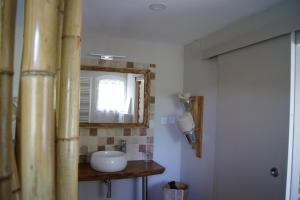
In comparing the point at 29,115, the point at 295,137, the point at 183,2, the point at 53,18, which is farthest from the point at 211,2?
the point at 29,115

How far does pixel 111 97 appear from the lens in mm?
2471

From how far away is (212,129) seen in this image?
7.25ft

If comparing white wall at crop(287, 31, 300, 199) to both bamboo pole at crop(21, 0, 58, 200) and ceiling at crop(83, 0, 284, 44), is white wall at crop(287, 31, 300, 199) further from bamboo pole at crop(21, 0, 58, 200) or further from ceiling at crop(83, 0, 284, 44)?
bamboo pole at crop(21, 0, 58, 200)

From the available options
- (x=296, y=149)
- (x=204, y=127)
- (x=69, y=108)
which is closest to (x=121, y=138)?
(x=204, y=127)

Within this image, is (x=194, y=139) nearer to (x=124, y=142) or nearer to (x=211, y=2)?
(x=124, y=142)

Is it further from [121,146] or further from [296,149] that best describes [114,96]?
[296,149]

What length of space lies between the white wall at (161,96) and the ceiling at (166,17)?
174mm

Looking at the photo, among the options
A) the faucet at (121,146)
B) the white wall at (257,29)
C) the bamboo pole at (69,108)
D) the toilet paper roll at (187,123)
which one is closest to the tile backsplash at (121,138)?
the faucet at (121,146)

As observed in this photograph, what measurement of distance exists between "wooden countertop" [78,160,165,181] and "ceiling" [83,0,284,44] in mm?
1386

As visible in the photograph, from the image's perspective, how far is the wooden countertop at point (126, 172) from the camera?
200cm

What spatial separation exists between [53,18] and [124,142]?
2.20 m

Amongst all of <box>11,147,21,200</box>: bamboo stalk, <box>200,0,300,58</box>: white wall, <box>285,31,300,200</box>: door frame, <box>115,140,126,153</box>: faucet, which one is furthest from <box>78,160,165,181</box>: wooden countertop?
<box>11,147,21,200</box>: bamboo stalk

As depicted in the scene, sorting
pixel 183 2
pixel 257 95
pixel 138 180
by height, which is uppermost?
pixel 183 2

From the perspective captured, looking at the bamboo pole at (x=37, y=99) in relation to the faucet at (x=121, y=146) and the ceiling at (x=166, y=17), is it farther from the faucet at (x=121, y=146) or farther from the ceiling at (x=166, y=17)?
the faucet at (x=121, y=146)
